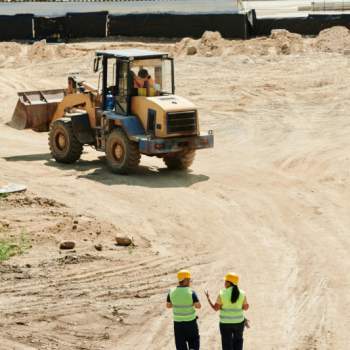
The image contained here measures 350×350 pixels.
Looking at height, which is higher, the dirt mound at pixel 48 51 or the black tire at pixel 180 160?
the dirt mound at pixel 48 51

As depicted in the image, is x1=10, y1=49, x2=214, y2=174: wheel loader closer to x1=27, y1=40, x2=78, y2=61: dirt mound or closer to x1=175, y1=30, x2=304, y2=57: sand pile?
x1=175, y1=30, x2=304, y2=57: sand pile

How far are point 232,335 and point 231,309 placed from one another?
1.16 ft

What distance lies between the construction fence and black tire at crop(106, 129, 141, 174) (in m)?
19.0

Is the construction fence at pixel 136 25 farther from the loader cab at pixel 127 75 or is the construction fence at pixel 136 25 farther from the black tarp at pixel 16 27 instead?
the loader cab at pixel 127 75

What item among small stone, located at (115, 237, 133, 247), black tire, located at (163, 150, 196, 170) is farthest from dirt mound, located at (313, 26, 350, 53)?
small stone, located at (115, 237, 133, 247)

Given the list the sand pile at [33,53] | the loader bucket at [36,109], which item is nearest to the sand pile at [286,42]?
the sand pile at [33,53]

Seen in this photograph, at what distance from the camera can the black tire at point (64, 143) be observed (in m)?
24.4

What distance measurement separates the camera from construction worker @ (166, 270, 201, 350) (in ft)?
40.5

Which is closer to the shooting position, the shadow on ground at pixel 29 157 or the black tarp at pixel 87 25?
the shadow on ground at pixel 29 157

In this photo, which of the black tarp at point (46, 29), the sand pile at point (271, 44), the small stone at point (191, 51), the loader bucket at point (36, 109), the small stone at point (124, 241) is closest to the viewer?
the small stone at point (124, 241)

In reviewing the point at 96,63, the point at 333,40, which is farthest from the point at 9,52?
the point at 96,63

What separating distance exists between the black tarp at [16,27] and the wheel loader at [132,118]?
20.3 metres

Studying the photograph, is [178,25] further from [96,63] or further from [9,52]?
[96,63]

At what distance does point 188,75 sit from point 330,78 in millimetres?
5000
